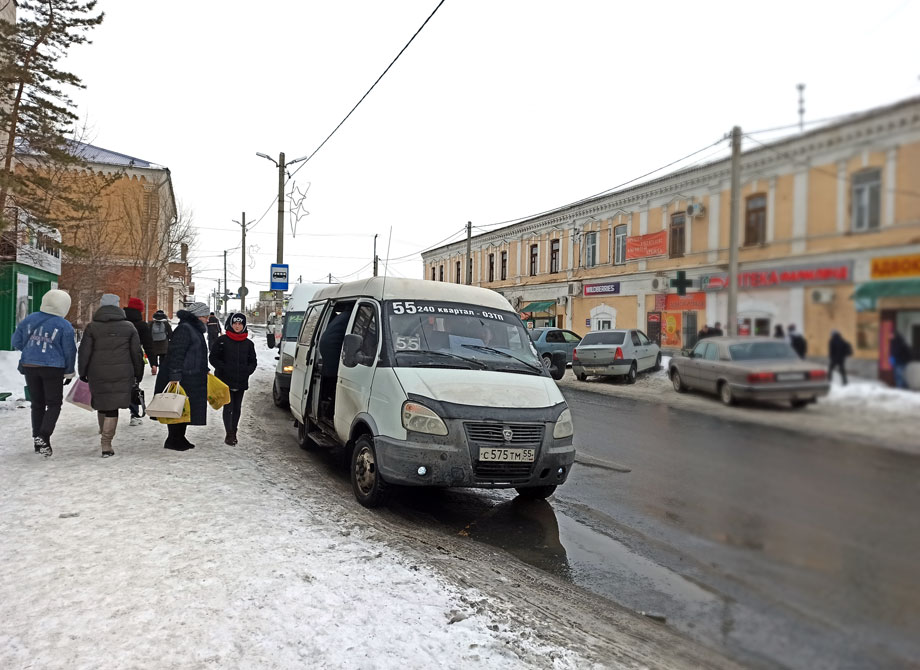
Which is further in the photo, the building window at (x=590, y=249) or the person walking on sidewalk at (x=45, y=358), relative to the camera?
the person walking on sidewalk at (x=45, y=358)

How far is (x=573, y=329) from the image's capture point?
2.96 meters

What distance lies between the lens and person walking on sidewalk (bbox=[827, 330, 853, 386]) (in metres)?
1.26

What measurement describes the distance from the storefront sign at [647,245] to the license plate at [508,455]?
3106 mm

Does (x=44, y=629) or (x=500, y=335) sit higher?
(x=500, y=335)

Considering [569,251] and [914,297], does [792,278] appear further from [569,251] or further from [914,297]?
[569,251]

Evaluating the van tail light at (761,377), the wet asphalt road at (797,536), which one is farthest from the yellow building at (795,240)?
the wet asphalt road at (797,536)

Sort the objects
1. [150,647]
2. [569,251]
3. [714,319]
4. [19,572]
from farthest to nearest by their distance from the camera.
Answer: [19,572], [150,647], [569,251], [714,319]

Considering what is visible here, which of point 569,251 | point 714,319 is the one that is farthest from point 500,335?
point 714,319

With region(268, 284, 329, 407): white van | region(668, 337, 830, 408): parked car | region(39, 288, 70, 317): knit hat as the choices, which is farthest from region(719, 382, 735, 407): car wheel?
region(268, 284, 329, 407): white van

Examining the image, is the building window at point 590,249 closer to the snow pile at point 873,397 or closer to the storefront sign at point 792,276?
the storefront sign at point 792,276

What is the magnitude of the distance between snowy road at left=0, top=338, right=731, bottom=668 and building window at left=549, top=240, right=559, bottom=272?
1985 mm

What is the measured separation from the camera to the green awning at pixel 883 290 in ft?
3.81

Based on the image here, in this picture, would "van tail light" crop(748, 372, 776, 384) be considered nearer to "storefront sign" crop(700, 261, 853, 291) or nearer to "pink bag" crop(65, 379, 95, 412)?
"storefront sign" crop(700, 261, 853, 291)

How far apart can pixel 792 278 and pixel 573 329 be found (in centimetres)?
160
